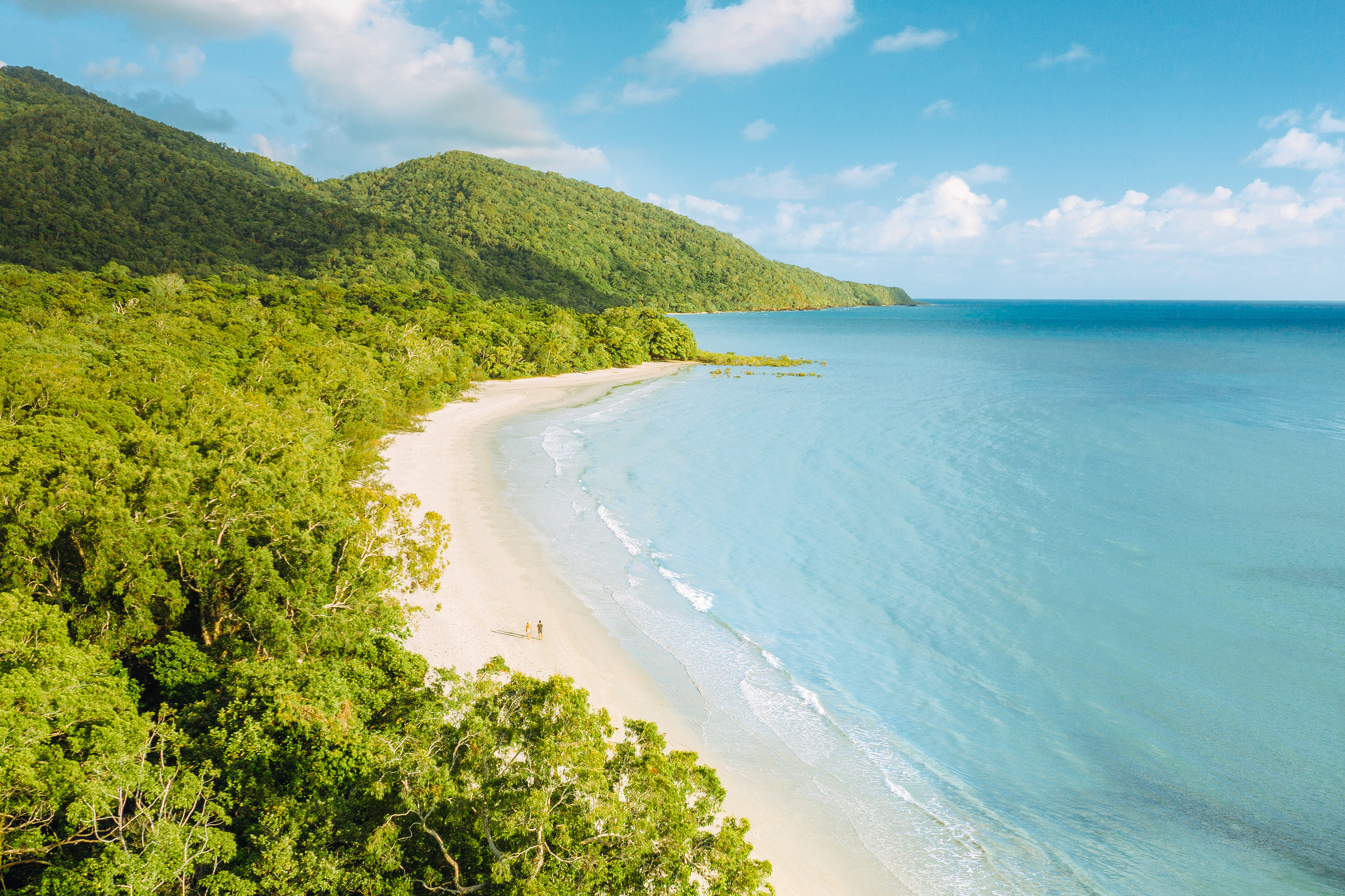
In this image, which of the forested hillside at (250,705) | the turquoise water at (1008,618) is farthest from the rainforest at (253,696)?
the turquoise water at (1008,618)

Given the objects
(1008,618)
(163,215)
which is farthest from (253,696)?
(163,215)

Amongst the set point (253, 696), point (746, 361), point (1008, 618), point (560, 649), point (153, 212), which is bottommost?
point (1008, 618)

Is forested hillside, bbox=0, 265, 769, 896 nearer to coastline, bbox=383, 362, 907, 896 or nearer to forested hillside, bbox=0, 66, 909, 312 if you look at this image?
coastline, bbox=383, 362, 907, 896

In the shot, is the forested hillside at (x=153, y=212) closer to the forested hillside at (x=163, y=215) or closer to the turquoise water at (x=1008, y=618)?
the forested hillside at (x=163, y=215)

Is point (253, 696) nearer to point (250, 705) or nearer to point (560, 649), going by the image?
point (250, 705)

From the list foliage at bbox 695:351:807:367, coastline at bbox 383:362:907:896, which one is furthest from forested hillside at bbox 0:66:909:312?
coastline at bbox 383:362:907:896

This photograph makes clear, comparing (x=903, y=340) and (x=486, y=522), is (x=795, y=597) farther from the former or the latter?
(x=903, y=340)
